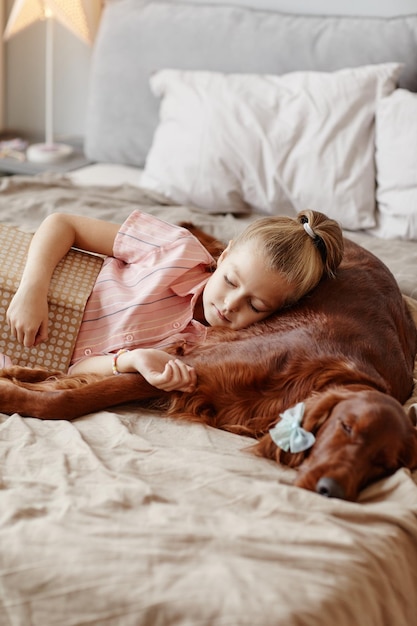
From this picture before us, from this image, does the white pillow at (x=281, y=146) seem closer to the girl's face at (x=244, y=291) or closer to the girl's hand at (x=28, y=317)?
the girl's face at (x=244, y=291)

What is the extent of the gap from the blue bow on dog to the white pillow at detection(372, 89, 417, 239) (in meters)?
1.32

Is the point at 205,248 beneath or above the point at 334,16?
beneath

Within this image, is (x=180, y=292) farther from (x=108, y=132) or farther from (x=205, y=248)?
(x=108, y=132)

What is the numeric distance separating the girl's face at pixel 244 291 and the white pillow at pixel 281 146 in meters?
1.01

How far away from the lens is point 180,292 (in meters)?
1.69

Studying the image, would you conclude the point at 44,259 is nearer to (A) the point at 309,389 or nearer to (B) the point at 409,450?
(A) the point at 309,389

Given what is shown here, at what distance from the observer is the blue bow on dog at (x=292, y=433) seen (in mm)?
1251

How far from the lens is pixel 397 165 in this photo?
97.3 inches

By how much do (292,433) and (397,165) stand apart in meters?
1.44

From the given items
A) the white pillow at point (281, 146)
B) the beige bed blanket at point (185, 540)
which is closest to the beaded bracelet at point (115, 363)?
the beige bed blanket at point (185, 540)

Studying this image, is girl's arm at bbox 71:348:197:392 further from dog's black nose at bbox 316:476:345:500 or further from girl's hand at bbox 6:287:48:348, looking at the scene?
dog's black nose at bbox 316:476:345:500

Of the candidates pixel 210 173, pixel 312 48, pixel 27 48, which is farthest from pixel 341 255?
pixel 27 48

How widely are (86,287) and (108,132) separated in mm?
1604

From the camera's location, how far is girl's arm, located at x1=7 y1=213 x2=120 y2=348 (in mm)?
1590
